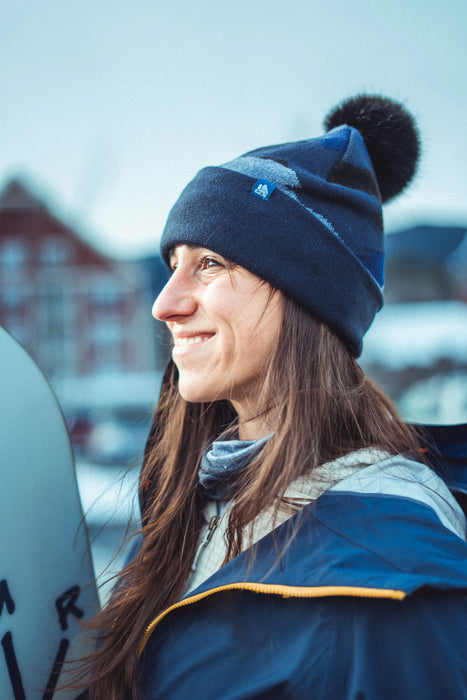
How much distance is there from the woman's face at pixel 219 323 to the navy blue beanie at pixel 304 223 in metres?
0.04

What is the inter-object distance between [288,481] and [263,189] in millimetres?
607

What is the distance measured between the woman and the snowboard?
0.09 meters

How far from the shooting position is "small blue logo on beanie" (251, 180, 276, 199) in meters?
1.14

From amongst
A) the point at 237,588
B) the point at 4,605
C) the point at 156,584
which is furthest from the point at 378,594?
the point at 4,605

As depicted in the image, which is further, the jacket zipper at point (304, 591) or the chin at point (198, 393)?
the chin at point (198, 393)

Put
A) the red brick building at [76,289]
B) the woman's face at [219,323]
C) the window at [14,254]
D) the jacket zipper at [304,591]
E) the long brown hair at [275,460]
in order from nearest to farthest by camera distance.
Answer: the jacket zipper at [304,591]
the long brown hair at [275,460]
the woman's face at [219,323]
the red brick building at [76,289]
the window at [14,254]

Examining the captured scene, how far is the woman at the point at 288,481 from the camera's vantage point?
75 cm

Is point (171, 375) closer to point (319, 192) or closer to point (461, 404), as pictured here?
point (319, 192)

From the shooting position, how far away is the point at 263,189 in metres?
1.14

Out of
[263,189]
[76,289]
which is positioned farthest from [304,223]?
[76,289]

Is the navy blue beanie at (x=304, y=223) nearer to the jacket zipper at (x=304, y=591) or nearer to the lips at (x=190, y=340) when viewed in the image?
the lips at (x=190, y=340)

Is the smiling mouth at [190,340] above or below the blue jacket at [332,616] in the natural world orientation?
above

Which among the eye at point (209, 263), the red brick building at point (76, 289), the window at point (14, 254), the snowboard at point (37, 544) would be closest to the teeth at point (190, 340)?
the eye at point (209, 263)

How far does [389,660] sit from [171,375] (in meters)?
0.94
